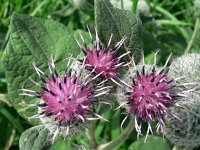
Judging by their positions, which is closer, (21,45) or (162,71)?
(162,71)

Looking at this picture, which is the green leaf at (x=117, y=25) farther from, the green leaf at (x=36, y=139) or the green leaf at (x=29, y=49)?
the green leaf at (x=36, y=139)

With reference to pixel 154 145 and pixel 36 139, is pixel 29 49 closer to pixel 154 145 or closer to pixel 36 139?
pixel 36 139

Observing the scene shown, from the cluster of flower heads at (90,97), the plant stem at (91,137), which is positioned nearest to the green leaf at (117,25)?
the cluster of flower heads at (90,97)

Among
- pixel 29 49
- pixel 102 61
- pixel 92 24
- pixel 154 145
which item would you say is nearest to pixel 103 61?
pixel 102 61

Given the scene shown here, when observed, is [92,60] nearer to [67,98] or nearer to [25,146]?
[67,98]

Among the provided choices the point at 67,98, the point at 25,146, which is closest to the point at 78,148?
the point at 25,146

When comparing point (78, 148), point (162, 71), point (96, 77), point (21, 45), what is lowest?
point (78, 148)
